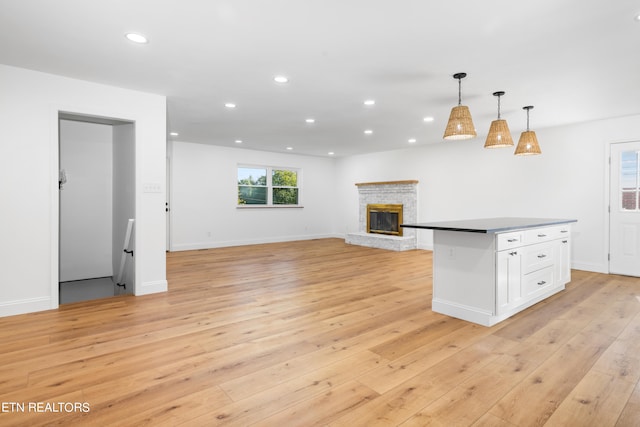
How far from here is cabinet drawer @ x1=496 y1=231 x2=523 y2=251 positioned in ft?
10.0

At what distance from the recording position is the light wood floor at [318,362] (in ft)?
5.95

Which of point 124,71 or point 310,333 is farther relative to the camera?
point 124,71

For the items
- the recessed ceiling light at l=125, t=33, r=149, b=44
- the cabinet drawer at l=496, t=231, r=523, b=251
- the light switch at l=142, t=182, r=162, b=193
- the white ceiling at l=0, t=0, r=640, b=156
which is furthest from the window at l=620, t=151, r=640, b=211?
the light switch at l=142, t=182, r=162, b=193

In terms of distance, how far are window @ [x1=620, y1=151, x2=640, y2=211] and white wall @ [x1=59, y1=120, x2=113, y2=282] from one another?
26.0ft

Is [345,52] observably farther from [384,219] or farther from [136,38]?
[384,219]

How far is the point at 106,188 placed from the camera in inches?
210

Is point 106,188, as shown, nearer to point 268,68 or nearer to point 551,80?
point 268,68

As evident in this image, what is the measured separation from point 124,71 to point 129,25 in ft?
3.44

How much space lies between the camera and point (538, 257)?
3.69 m

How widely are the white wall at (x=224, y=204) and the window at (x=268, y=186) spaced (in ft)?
0.62

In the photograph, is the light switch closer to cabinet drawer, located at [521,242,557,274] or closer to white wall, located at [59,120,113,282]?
white wall, located at [59,120,113,282]

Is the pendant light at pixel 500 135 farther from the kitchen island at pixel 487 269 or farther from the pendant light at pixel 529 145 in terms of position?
the kitchen island at pixel 487 269

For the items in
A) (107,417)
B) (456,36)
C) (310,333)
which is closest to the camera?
(107,417)

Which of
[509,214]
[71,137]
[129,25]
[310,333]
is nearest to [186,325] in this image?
[310,333]
